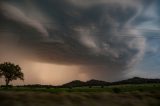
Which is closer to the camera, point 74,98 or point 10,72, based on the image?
point 74,98

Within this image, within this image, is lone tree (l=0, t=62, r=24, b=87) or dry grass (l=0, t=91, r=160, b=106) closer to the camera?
dry grass (l=0, t=91, r=160, b=106)

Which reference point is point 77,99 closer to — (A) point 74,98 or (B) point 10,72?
(A) point 74,98

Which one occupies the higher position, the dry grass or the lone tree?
the lone tree

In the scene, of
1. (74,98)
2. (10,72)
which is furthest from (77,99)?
(10,72)

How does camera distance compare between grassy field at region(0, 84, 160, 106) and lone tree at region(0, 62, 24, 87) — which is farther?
lone tree at region(0, 62, 24, 87)

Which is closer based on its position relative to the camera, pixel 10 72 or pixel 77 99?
pixel 77 99

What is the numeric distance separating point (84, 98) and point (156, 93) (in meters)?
5.49

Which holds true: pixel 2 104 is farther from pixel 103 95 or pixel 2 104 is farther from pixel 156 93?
pixel 156 93

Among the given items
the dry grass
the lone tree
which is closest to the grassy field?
the dry grass

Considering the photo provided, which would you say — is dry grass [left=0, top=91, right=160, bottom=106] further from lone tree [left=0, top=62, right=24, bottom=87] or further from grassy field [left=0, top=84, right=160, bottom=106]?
lone tree [left=0, top=62, right=24, bottom=87]

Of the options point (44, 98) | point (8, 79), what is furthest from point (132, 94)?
point (8, 79)

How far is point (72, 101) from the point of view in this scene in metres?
15.4

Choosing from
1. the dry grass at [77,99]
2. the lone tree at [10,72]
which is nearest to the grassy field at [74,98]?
the dry grass at [77,99]

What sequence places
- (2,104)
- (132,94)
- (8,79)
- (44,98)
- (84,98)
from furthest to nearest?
(8,79) → (132,94) → (84,98) → (44,98) → (2,104)
